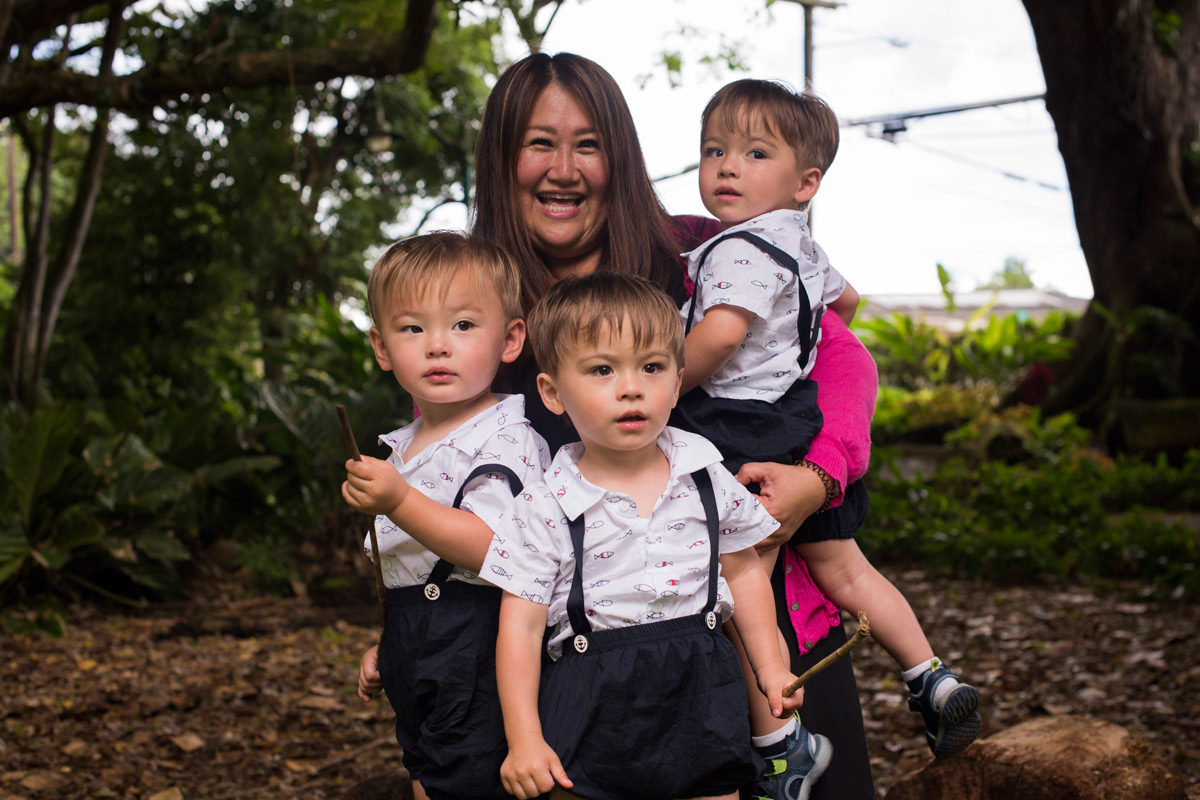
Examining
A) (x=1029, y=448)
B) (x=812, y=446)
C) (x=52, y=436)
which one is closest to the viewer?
(x=812, y=446)

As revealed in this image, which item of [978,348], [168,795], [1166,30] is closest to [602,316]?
[168,795]

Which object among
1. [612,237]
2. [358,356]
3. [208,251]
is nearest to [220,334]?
[208,251]

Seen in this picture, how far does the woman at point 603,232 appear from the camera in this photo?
204 cm

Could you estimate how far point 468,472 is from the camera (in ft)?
5.57

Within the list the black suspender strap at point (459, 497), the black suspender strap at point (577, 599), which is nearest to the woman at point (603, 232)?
the black suspender strap at point (459, 497)

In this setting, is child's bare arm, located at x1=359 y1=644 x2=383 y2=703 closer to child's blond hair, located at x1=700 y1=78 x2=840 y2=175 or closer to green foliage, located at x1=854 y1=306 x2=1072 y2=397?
child's blond hair, located at x1=700 y1=78 x2=840 y2=175

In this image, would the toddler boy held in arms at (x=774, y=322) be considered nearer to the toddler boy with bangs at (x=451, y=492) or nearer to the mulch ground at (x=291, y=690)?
the toddler boy with bangs at (x=451, y=492)

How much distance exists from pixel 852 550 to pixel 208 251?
12.5 metres

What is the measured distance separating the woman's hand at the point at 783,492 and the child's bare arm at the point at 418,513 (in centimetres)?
51

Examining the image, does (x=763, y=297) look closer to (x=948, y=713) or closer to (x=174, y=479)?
(x=948, y=713)

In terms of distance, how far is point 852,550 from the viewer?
2.08 metres

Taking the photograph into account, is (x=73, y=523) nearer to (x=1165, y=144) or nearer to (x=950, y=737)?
(x=950, y=737)

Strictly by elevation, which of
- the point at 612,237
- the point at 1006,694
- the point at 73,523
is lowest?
the point at 1006,694


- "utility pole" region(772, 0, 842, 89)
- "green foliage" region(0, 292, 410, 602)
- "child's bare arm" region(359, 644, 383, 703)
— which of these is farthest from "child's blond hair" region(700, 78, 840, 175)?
"utility pole" region(772, 0, 842, 89)
